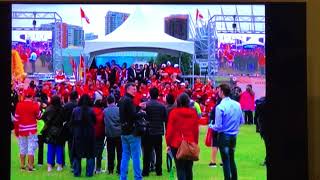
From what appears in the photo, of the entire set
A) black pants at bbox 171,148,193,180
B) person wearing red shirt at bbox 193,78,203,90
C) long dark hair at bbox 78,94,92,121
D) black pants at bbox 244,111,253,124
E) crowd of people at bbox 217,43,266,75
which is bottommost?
black pants at bbox 171,148,193,180

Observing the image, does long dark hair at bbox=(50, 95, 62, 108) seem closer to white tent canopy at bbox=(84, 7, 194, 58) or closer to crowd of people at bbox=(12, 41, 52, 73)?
crowd of people at bbox=(12, 41, 52, 73)

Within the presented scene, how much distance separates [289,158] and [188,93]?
2.87 ft

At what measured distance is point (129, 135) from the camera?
11.3 ft

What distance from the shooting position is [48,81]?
11.0 feet

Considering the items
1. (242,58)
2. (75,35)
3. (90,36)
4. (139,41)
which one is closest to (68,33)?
(75,35)

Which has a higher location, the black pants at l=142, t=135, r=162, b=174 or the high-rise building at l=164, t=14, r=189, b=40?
the high-rise building at l=164, t=14, r=189, b=40

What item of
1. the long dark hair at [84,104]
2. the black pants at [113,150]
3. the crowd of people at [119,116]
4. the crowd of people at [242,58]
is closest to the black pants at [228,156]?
the crowd of people at [119,116]

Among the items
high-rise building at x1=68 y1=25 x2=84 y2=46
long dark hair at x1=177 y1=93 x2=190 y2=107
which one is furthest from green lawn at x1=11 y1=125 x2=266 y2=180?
high-rise building at x1=68 y1=25 x2=84 y2=46

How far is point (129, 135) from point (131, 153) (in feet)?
0.45

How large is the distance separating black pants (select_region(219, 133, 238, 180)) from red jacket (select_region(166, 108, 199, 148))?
0.22 metres

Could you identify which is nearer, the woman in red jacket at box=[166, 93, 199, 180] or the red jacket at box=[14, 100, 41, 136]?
the red jacket at box=[14, 100, 41, 136]

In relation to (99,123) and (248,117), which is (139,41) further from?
(248,117)

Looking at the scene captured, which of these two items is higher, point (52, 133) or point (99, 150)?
point (52, 133)

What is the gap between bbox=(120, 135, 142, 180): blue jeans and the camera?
11.1 ft
